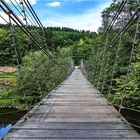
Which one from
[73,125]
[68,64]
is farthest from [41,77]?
[68,64]

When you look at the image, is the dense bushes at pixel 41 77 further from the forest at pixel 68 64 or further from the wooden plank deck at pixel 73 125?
the wooden plank deck at pixel 73 125

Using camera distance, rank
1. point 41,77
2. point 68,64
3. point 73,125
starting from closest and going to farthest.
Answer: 1. point 73,125
2. point 41,77
3. point 68,64

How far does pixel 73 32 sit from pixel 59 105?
7097 cm

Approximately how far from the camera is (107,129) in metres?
2.93

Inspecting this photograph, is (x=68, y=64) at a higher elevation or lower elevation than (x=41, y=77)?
lower

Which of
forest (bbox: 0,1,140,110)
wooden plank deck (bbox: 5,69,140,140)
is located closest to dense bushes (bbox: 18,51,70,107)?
forest (bbox: 0,1,140,110)

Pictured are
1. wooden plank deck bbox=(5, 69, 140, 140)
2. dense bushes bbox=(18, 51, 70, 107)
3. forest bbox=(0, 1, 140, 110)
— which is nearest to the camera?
wooden plank deck bbox=(5, 69, 140, 140)

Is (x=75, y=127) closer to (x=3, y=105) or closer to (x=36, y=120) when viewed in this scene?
(x=36, y=120)

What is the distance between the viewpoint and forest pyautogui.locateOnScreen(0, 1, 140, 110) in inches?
188

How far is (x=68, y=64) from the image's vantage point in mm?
27703

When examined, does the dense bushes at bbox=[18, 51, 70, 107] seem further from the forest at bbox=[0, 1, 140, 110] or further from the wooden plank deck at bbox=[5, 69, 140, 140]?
the wooden plank deck at bbox=[5, 69, 140, 140]

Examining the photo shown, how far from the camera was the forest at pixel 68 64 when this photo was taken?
4.77 m

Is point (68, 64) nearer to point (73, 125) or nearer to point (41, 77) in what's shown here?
point (41, 77)

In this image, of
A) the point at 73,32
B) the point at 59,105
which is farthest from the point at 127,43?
the point at 73,32
